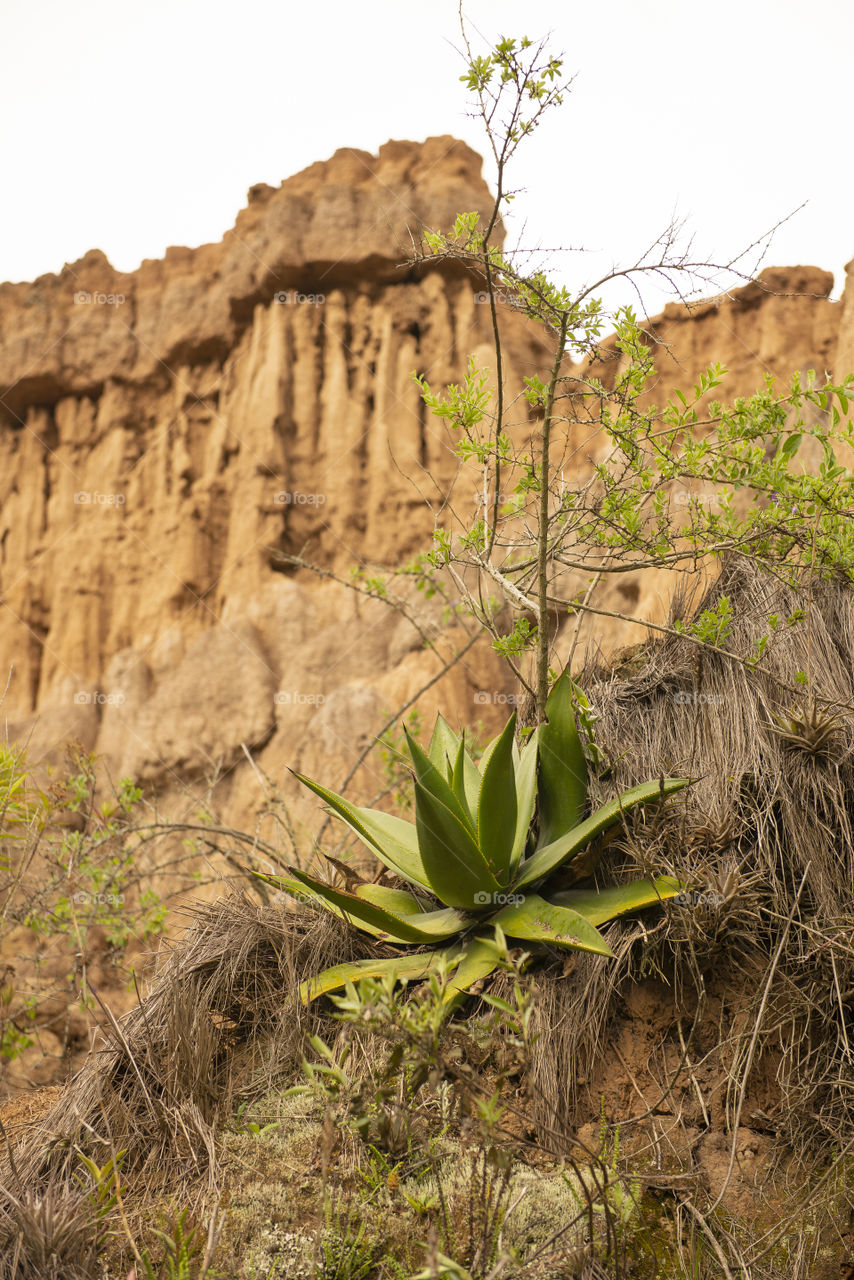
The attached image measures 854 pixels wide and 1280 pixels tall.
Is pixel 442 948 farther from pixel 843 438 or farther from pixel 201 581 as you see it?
pixel 201 581

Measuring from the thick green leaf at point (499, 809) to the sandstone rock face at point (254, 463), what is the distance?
708cm

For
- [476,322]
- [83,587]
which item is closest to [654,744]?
[476,322]

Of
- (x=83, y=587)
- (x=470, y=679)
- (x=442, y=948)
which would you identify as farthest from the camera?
(x=83, y=587)

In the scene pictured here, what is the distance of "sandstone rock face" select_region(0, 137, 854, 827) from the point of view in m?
10.8

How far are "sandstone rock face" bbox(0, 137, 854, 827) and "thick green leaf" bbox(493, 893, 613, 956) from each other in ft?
23.5

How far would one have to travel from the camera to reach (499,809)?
2760 millimetres

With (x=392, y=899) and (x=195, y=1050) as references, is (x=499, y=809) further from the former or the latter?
(x=195, y=1050)

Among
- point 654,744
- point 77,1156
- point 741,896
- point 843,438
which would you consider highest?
point 843,438

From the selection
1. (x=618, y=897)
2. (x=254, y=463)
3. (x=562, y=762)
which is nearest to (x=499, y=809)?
(x=562, y=762)

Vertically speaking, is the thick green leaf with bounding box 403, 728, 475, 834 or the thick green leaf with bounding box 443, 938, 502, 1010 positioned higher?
the thick green leaf with bounding box 403, 728, 475, 834

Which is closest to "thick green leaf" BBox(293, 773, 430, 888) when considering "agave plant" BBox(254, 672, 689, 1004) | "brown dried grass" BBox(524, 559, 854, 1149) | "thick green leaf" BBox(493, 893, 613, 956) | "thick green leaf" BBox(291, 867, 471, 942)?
"agave plant" BBox(254, 672, 689, 1004)

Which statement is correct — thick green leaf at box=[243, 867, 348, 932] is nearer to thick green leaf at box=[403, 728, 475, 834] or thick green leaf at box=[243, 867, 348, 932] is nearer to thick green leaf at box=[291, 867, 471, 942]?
thick green leaf at box=[291, 867, 471, 942]

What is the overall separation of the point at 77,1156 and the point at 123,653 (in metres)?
10.2

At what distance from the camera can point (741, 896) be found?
2391 mm
